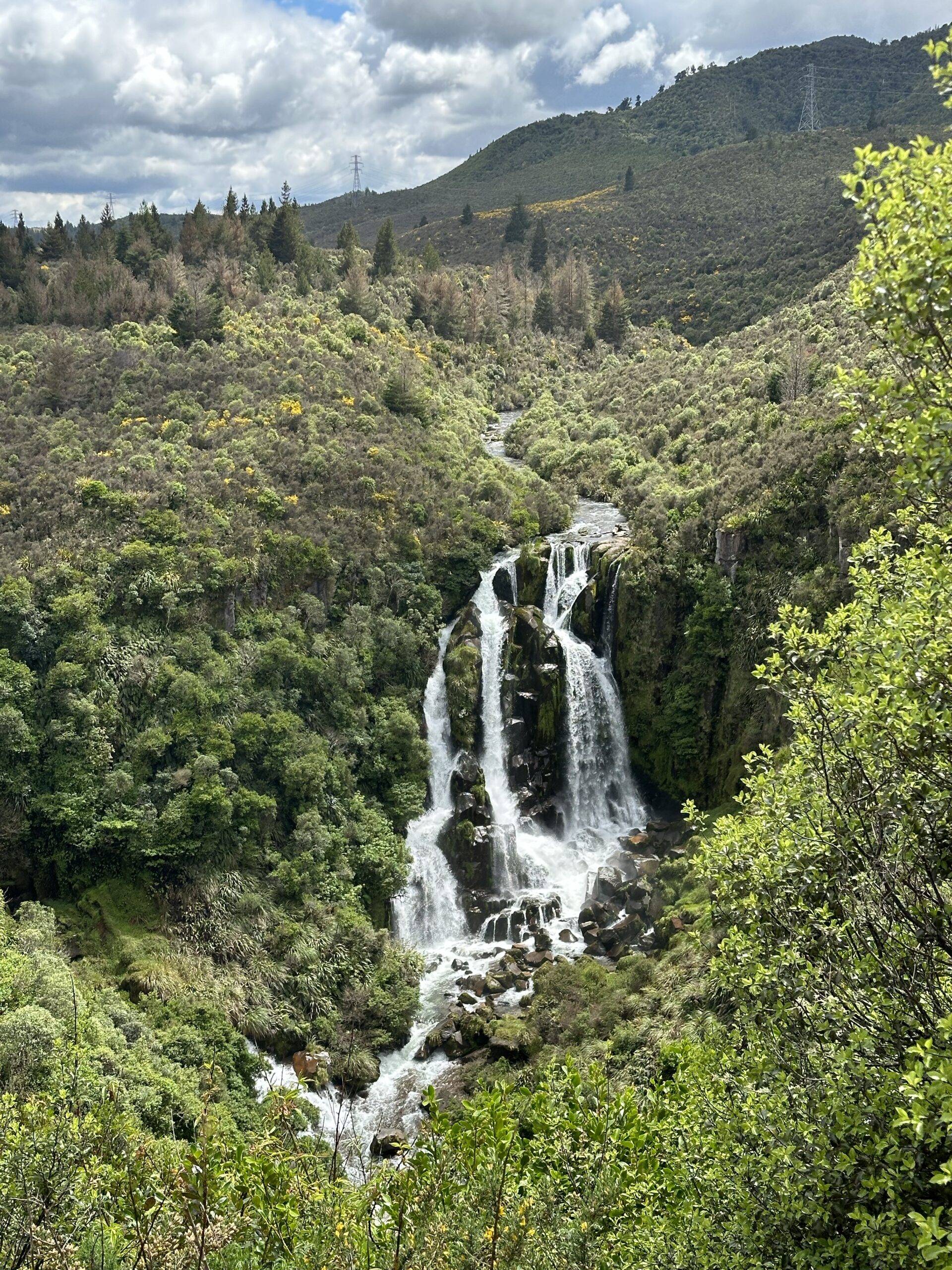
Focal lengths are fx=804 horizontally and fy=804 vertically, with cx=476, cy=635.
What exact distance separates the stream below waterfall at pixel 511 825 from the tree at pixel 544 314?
129 feet

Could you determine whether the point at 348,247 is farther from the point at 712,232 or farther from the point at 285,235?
the point at 712,232

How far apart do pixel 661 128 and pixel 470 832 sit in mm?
137617

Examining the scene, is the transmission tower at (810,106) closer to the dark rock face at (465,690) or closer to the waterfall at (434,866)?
the dark rock face at (465,690)

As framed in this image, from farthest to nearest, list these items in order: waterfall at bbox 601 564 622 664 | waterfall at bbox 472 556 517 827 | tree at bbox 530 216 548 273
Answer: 1. tree at bbox 530 216 548 273
2. waterfall at bbox 601 564 622 664
3. waterfall at bbox 472 556 517 827

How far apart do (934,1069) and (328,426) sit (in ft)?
119

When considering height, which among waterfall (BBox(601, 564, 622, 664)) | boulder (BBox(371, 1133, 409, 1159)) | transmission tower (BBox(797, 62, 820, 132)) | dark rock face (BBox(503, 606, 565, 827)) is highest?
transmission tower (BBox(797, 62, 820, 132))

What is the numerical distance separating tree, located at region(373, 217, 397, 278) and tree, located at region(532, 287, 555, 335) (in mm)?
12683

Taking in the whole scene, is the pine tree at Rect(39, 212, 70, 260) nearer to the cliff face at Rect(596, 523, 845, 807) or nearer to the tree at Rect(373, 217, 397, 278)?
the tree at Rect(373, 217, 397, 278)

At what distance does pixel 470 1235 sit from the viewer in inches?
200

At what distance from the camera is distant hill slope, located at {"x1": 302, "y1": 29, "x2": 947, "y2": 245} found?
116625 millimetres

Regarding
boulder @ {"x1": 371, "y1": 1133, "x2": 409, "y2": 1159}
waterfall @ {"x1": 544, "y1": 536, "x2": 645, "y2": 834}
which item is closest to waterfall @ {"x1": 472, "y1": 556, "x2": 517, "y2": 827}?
waterfall @ {"x1": 544, "y1": 536, "x2": 645, "y2": 834}

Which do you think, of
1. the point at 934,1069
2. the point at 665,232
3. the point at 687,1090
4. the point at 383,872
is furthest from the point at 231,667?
the point at 665,232

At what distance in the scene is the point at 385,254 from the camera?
Answer: 204 ft

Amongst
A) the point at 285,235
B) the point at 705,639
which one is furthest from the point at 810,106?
the point at 705,639
